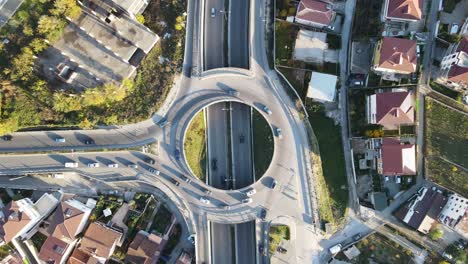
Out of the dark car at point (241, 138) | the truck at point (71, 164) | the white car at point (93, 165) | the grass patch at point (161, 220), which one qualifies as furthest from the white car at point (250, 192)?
the truck at point (71, 164)

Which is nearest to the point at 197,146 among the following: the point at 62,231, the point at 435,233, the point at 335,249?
the point at 62,231

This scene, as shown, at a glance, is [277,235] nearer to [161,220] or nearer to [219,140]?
[219,140]

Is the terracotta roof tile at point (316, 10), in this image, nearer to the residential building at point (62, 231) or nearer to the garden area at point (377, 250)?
the garden area at point (377, 250)

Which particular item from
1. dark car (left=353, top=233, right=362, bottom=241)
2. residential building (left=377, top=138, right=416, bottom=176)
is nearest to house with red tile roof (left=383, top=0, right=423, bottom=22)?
residential building (left=377, top=138, right=416, bottom=176)

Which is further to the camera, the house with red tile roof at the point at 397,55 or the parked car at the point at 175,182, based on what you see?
the parked car at the point at 175,182

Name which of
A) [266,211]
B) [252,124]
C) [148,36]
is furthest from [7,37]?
[266,211]

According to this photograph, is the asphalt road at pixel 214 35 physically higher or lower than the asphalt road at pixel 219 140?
higher

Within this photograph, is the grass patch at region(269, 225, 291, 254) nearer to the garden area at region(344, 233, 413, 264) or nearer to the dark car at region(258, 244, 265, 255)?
the dark car at region(258, 244, 265, 255)
